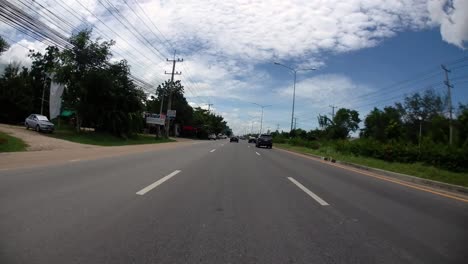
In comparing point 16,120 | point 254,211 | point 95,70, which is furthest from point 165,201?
point 16,120

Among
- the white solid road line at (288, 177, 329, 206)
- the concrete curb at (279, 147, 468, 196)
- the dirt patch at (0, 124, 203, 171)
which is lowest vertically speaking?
the dirt patch at (0, 124, 203, 171)

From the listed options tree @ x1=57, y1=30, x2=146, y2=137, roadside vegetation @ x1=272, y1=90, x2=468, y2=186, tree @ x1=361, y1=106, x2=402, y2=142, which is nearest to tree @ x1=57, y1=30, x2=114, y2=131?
tree @ x1=57, y1=30, x2=146, y2=137

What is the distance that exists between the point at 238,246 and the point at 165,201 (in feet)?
9.01

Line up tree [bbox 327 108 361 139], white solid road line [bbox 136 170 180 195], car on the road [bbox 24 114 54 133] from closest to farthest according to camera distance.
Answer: white solid road line [bbox 136 170 180 195], car on the road [bbox 24 114 54 133], tree [bbox 327 108 361 139]

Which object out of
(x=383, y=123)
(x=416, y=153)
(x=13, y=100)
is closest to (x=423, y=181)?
(x=416, y=153)

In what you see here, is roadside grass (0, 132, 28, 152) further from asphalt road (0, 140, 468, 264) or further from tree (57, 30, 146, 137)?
tree (57, 30, 146, 137)

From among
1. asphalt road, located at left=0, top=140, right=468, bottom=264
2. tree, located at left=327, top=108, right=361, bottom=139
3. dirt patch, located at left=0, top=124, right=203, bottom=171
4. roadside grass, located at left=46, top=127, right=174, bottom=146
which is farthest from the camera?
tree, located at left=327, top=108, right=361, bottom=139

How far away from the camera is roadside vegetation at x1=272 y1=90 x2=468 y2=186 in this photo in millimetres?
16391

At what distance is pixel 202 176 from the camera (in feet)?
34.4

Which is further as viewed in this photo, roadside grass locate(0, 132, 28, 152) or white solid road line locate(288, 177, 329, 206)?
roadside grass locate(0, 132, 28, 152)

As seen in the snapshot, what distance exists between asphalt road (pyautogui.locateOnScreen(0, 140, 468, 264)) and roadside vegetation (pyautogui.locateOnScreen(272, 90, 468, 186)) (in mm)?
7297

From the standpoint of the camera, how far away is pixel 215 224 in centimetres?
505

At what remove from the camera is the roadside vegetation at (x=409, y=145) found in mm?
16391

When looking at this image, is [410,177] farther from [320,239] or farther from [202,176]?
[320,239]
